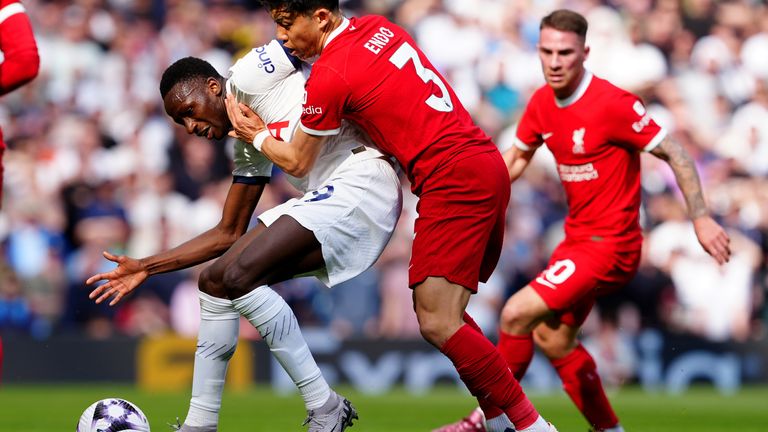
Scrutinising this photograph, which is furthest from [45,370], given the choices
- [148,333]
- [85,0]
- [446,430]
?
[446,430]

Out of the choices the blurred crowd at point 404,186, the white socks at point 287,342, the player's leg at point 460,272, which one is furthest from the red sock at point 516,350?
the blurred crowd at point 404,186

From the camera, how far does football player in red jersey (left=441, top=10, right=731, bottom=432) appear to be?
8250mm

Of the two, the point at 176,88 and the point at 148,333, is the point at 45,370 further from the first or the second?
the point at 176,88

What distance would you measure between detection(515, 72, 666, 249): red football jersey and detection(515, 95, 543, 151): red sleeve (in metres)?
0.02

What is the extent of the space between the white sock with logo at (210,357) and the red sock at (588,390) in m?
2.55

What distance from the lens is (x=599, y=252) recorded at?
27.7ft

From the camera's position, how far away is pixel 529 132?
8688 millimetres

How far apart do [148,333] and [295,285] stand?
178 centimetres

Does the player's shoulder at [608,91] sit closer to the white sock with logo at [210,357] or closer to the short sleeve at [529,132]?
the short sleeve at [529,132]

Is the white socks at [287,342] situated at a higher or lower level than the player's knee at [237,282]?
lower

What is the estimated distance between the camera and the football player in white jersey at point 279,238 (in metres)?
6.73

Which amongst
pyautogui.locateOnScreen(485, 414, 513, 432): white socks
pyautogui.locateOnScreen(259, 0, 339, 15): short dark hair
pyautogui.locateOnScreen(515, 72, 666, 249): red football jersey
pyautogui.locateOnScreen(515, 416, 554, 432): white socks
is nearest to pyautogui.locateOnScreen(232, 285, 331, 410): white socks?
pyautogui.locateOnScreen(485, 414, 513, 432): white socks

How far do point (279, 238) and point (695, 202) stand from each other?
2.72 metres

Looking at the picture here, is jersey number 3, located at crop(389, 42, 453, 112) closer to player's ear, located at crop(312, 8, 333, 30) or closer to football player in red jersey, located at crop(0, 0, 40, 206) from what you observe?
player's ear, located at crop(312, 8, 333, 30)
